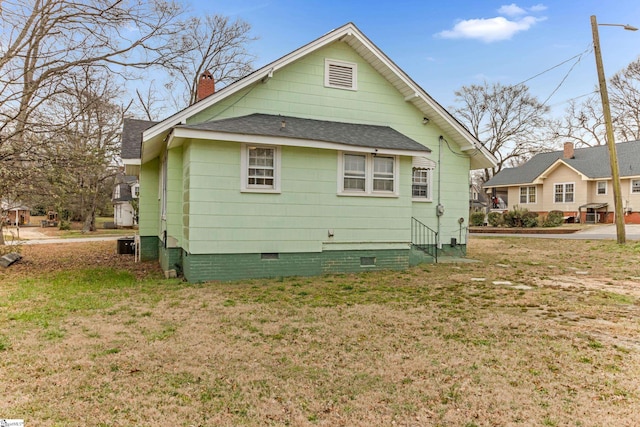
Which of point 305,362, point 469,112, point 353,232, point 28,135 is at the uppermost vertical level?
point 469,112

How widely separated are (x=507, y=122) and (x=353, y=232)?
125ft

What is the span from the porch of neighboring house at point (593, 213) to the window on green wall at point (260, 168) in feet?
94.4

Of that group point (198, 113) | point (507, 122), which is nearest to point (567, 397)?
point (198, 113)

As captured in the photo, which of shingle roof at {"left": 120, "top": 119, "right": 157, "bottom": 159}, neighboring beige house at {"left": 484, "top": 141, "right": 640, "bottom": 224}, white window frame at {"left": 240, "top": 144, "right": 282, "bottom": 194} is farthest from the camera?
neighboring beige house at {"left": 484, "top": 141, "right": 640, "bottom": 224}

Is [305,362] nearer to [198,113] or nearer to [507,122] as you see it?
[198,113]

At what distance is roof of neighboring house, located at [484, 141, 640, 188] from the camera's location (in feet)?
92.8

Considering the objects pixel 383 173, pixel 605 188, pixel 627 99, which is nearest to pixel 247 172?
pixel 383 173

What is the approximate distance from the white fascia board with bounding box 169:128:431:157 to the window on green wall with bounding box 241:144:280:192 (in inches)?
13.7

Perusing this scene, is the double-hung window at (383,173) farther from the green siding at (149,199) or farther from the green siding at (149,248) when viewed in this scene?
the green siding at (149,248)

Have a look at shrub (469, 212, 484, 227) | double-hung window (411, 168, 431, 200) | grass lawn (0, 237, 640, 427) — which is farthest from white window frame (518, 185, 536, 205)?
grass lawn (0, 237, 640, 427)

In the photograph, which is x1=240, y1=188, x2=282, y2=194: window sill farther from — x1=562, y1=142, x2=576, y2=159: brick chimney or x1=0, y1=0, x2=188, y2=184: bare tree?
x1=562, y1=142, x2=576, y2=159: brick chimney

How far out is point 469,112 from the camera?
43.2 metres

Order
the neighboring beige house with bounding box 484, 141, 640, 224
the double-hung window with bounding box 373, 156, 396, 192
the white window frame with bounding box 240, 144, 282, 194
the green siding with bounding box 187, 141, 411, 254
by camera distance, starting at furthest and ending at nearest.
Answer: the neighboring beige house with bounding box 484, 141, 640, 224
the double-hung window with bounding box 373, 156, 396, 192
the white window frame with bounding box 240, 144, 282, 194
the green siding with bounding box 187, 141, 411, 254

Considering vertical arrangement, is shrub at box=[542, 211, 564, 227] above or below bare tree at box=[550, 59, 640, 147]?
below
